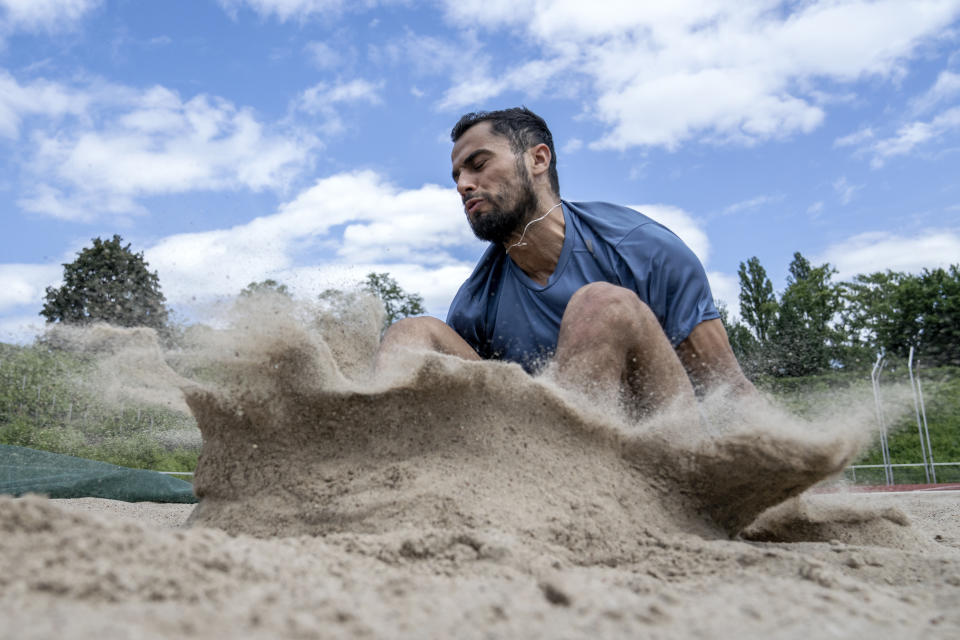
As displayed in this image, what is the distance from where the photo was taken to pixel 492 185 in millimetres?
2240

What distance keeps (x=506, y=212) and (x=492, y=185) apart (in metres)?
0.11

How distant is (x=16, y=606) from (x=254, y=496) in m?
0.77

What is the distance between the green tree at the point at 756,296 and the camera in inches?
1061

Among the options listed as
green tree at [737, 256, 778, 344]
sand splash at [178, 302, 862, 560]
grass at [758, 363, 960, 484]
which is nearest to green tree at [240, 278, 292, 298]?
sand splash at [178, 302, 862, 560]

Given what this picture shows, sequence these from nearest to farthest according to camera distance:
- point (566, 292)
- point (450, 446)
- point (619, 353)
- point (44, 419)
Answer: point (450, 446) < point (619, 353) < point (566, 292) < point (44, 419)

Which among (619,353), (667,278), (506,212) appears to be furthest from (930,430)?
(619,353)

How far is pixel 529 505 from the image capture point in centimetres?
122

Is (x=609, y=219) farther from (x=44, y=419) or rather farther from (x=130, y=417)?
(x=44, y=419)

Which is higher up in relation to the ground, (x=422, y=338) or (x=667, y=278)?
(x=667, y=278)

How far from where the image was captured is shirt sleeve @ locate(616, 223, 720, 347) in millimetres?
1899

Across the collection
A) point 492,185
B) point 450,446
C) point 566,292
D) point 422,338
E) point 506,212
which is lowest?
point 450,446

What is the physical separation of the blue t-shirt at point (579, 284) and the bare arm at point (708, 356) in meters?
0.03

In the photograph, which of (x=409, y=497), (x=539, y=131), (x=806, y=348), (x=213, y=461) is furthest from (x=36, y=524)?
(x=806, y=348)

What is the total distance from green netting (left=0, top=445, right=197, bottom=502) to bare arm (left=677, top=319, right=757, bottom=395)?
2740 mm
